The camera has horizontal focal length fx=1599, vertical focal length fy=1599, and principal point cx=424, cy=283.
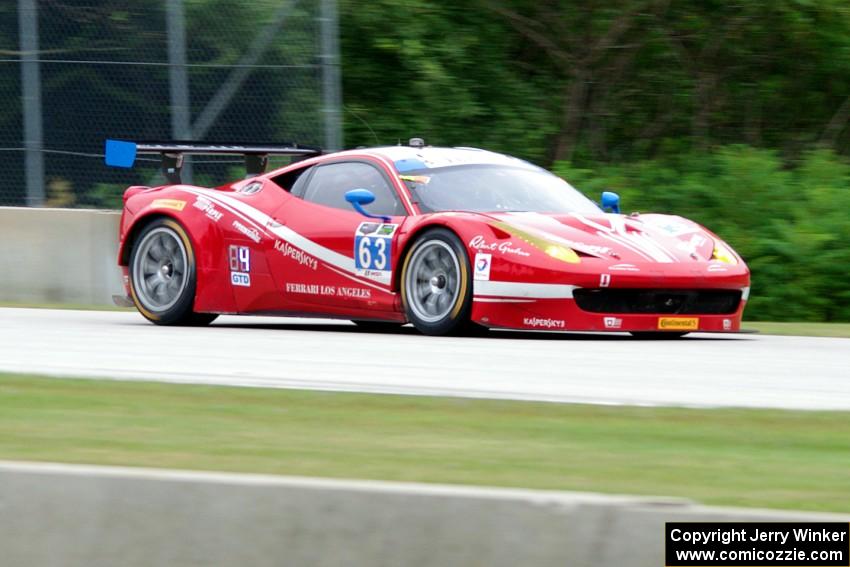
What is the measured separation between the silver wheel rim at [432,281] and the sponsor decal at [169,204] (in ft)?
7.51

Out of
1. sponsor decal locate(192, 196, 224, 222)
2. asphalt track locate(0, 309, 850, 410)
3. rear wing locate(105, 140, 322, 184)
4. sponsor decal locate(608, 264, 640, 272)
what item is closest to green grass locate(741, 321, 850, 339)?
asphalt track locate(0, 309, 850, 410)

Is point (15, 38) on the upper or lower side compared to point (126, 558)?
upper

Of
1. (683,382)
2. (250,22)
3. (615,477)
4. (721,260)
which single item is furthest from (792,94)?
(615,477)

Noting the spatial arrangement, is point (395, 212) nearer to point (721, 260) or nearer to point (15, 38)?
point (721, 260)

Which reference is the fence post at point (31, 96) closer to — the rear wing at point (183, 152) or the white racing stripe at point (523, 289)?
the rear wing at point (183, 152)

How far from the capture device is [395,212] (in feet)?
35.1

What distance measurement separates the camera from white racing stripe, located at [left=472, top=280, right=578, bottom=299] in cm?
968

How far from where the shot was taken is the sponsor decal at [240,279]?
11398mm

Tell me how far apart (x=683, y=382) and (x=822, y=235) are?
8.41 metres

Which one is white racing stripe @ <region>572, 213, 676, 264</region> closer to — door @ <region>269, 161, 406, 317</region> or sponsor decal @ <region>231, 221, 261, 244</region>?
door @ <region>269, 161, 406, 317</region>

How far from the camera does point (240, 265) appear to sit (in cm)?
1144

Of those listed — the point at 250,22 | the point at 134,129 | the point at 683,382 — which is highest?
the point at 250,22

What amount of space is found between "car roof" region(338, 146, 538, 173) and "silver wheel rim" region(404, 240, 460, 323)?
3.01 ft

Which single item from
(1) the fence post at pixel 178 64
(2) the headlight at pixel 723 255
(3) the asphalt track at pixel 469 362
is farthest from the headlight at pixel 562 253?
(1) the fence post at pixel 178 64
